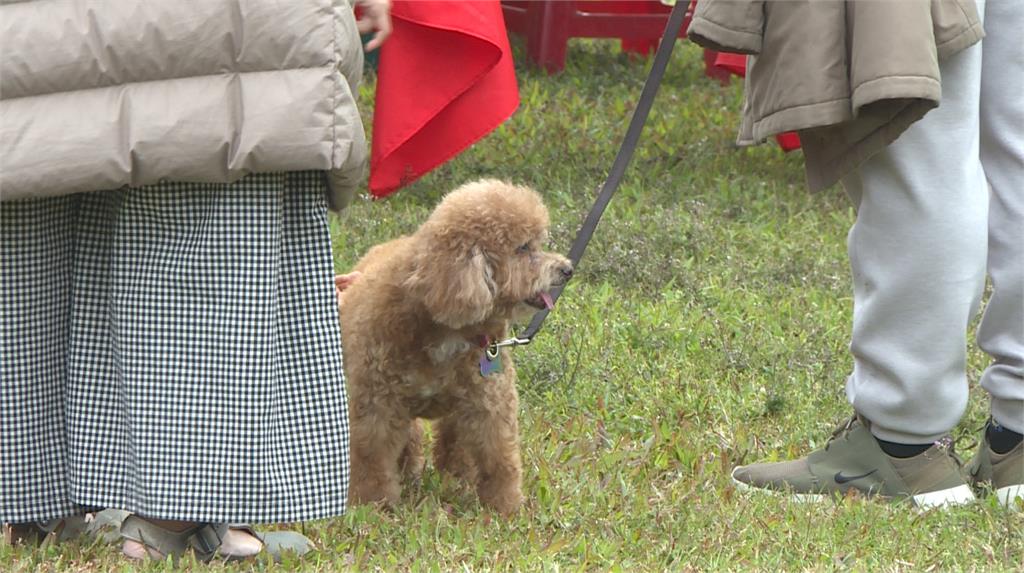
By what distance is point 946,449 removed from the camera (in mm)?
3479

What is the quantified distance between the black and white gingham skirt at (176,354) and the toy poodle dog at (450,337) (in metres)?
0.67

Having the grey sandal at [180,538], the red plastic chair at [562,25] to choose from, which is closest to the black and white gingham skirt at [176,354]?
the grey sandal at [180,538]

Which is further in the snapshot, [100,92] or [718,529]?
[718,529]

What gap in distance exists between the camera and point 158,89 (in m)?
2.49

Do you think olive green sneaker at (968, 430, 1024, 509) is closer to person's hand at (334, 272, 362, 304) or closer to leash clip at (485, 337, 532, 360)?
leash clip at (485, 337, 532, 360)

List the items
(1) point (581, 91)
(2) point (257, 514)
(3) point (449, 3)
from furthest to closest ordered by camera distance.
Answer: (1) point (581, 91) → (3) point (449, 3) → (2) point (257, 514)

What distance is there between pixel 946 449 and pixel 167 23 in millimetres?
2099

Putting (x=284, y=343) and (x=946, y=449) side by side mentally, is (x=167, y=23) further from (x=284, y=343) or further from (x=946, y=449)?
(x=946, y=449)

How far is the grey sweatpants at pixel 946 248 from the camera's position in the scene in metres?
3.18

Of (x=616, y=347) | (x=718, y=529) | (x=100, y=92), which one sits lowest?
(x=616, y=347)

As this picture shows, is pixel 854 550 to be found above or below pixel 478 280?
below

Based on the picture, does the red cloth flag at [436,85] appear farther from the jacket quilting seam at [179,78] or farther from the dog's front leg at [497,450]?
the jacket quilting seam at [179,78]

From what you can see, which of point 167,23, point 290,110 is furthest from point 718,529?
point 167,23

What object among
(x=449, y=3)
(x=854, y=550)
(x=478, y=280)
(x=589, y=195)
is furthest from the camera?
(x=589, y=195)
